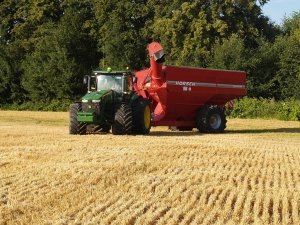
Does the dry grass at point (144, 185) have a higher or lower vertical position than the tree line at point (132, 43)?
lower

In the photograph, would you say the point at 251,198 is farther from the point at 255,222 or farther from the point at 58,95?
the point at 58,95

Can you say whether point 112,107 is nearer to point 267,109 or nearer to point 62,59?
point 267,109

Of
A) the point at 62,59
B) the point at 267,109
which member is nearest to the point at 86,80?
the point at 267,109

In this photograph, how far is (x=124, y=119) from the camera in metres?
16.6

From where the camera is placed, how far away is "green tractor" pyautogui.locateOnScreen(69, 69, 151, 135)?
1669cm

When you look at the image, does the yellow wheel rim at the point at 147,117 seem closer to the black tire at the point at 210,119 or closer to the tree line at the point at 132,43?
the black tire at the point at 210,119

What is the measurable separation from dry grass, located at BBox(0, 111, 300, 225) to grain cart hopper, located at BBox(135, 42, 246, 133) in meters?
6.62

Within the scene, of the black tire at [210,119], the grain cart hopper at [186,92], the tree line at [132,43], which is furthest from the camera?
the tree line at [132,43]

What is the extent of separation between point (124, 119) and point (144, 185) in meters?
8.63

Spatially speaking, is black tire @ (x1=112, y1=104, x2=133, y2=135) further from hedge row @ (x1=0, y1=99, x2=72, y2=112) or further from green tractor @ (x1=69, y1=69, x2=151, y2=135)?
hedge row @ (x1=0, y1=99, x2=72, y2=112)

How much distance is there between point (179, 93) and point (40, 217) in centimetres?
1362

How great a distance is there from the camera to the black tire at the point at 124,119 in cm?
1655

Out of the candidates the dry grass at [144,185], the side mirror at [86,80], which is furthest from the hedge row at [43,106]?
the dry grass at [144,185]

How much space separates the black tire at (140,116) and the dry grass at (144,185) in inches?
170
